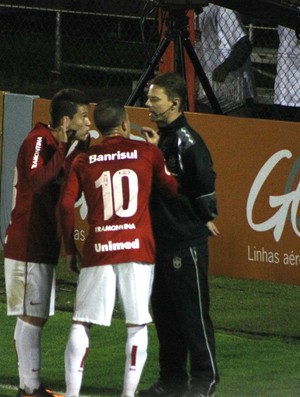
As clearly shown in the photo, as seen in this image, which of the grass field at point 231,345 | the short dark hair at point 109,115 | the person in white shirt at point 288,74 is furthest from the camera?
the person in white shirt at point 288,74

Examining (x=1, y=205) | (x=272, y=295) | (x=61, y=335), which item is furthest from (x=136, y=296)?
(x=1, y=205)

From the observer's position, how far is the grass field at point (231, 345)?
7.62 m

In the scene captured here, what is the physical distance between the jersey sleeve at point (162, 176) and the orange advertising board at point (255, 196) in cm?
398

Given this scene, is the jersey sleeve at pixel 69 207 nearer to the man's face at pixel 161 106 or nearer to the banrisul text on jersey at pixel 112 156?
the banrisul text on jersey at pixel 112 156

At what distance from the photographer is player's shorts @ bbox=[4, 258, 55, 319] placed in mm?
7023

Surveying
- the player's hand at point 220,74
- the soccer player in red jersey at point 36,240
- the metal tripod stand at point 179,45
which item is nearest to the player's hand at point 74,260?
the soccer player in red jersey at point 36,240

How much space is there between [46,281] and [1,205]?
518 cm

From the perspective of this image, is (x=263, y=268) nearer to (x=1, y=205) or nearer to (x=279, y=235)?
(x=279, y=235)

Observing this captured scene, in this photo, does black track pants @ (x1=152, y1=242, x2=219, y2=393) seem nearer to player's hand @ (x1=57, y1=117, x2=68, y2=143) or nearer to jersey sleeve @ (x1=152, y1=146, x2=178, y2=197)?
jersey sleeve @ (x1=152, y1=146, x2=178, y2=197)

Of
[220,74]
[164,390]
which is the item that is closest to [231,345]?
[164,390]

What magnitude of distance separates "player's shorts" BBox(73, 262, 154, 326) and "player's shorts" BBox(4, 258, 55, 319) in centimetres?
41

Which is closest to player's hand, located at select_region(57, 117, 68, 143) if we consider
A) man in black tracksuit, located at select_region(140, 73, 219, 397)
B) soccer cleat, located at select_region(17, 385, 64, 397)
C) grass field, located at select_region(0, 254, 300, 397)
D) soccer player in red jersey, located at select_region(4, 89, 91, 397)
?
soccer player in red jersey, located at select_region(4, 89, 91, 397)

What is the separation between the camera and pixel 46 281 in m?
7.06

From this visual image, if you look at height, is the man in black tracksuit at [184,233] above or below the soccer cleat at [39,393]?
above
